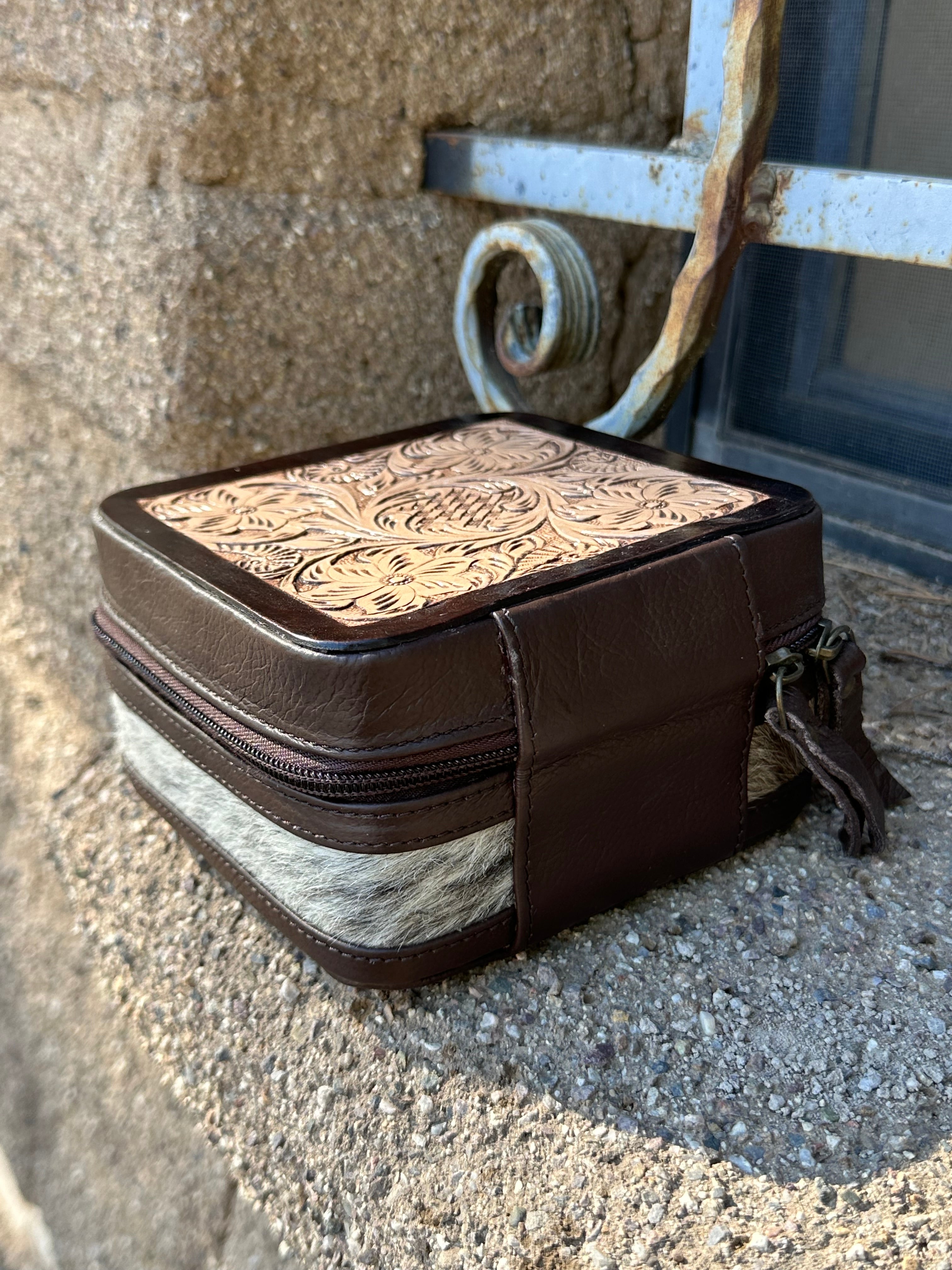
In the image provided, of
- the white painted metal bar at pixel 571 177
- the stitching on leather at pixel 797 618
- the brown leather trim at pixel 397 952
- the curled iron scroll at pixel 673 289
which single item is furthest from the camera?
the white painted metal bar at pixel 571 177

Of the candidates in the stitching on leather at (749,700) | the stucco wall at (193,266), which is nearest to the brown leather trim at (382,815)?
the stitching on leather at (749,700)

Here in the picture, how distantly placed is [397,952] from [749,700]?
0.37 meters

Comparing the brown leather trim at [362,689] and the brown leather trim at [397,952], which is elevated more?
the brown leather trim at [362,689]

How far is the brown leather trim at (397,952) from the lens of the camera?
90 cm

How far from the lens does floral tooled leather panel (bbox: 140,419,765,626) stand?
Answer: 0.94 meters

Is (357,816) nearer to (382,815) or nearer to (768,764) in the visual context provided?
(382,815)

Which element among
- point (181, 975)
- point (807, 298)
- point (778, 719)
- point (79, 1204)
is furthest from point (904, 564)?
point (79, 1204)

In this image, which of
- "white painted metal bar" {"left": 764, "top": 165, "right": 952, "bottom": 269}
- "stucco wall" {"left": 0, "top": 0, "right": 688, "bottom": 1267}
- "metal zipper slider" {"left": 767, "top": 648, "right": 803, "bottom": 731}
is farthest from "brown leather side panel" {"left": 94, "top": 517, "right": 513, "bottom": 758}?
"white painted metal bar" {"left": 764, "top": 165, "right": 952, "bottom": 269}

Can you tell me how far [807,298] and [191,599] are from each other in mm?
976

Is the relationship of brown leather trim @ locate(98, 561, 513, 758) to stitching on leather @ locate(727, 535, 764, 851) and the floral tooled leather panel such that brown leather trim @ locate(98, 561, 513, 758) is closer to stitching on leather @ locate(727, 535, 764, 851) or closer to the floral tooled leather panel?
the floral tooled leather panel

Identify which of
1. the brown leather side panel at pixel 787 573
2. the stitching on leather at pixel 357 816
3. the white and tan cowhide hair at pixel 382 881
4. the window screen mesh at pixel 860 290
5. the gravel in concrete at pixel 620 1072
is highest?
the window screen mesh at pixel 860 290

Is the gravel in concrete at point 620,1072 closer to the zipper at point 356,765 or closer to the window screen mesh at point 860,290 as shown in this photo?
the zipper at point 356,765

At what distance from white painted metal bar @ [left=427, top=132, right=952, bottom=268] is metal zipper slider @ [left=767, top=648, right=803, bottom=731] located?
0.39 meters

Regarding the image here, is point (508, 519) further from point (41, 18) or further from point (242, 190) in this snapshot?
point (41, 18)
